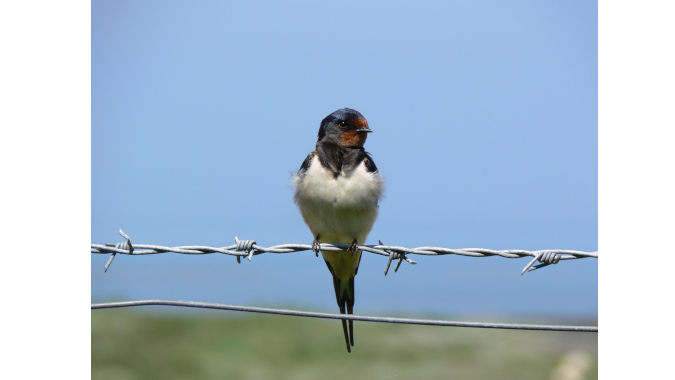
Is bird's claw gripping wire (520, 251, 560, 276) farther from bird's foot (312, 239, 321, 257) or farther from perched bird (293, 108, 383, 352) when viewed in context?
perched bird (293, 108, 383, 352)

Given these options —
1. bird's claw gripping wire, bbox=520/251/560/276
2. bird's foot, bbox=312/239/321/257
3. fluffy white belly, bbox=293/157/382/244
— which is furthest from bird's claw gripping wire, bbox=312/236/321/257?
bird's claw gripping wire, bbox=520/251/560/276

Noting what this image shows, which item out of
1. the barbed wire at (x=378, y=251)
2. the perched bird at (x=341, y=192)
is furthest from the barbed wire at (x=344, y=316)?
the perched bird at (x=341, y=192)

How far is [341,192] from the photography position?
12.7 ft

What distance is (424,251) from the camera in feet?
8.53

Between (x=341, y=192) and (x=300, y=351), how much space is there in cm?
701

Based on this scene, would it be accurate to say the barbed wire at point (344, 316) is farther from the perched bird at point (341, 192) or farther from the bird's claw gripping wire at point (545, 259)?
the perched bird at point (341, 192)

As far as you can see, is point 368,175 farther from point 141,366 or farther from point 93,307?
point 141,366

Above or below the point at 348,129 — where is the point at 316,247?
below

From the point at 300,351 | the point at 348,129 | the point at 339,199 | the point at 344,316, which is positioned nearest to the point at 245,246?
the point at 344,316

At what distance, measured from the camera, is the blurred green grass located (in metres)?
8.54

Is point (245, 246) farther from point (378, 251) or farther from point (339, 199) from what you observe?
point (339, 199)

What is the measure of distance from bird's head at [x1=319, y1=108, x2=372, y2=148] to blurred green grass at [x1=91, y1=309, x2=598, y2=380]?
433 centimetres

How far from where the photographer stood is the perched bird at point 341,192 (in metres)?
3.88
